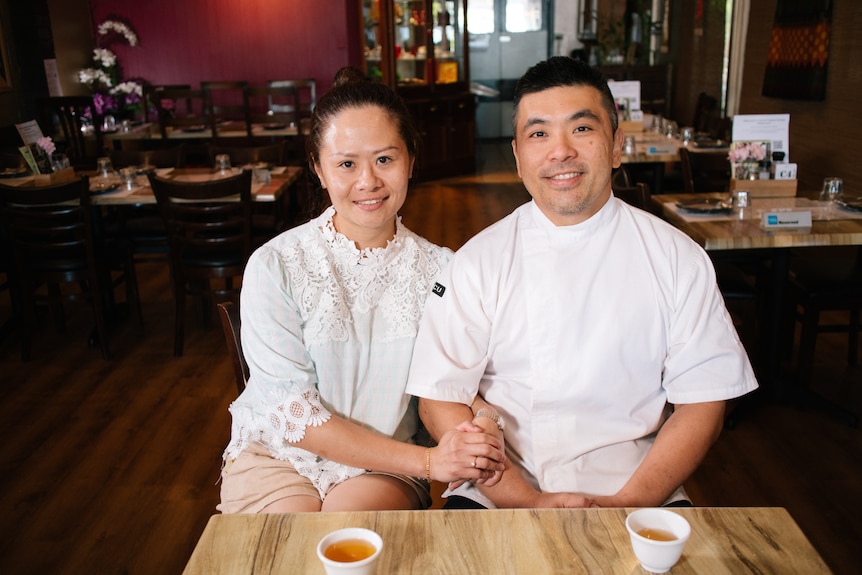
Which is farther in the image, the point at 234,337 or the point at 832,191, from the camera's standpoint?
the point at 832,191

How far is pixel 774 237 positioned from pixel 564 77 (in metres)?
1.56

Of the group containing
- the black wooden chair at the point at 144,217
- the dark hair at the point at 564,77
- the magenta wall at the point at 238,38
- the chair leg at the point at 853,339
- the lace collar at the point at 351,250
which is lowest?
the chair leg at the point at 853,339

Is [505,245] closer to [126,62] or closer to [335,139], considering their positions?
[335,139]

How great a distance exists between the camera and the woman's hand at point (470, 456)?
4.90 feet

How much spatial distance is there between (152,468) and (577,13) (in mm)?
10999

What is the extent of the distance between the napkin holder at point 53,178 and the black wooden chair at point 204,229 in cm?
87

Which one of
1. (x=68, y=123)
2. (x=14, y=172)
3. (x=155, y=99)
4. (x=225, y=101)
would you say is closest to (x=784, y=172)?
(x=14, y=172)

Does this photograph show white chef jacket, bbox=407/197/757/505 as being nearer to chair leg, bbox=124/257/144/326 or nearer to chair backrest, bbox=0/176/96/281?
chair backrest, bbox=0/176/96/281

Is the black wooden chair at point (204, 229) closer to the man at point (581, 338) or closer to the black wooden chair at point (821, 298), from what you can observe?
the man at point (581, 338)

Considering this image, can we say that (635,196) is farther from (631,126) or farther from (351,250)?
(631,126)

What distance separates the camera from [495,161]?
10680 millimetres

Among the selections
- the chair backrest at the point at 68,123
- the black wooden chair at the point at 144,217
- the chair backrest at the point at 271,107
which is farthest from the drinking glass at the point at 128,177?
the chair backrest at the point at 271,107

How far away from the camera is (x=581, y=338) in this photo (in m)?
1.66

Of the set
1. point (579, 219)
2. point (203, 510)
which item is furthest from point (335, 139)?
point (203, 510)
